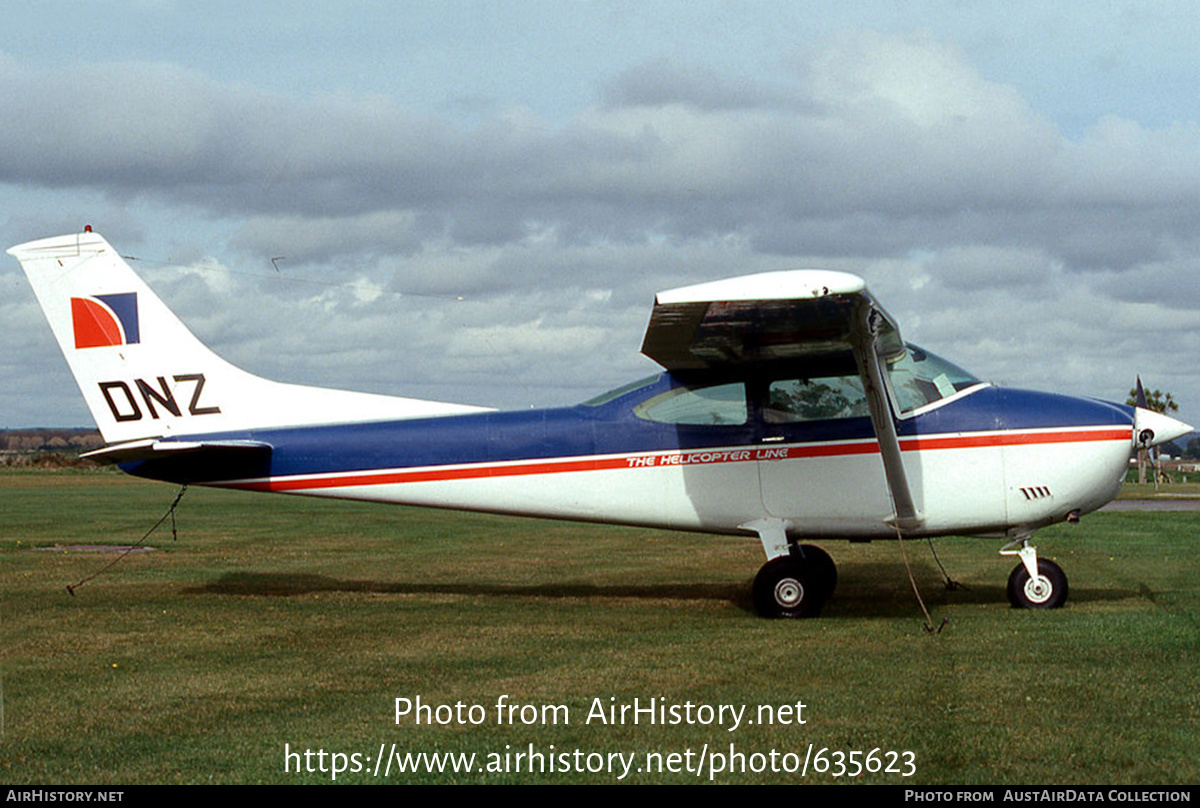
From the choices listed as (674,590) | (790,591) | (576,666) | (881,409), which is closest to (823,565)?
(790,591)

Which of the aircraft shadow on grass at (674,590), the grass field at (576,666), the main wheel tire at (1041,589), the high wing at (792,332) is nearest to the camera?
the grass field at (576,666)

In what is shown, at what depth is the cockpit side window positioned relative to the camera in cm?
1106

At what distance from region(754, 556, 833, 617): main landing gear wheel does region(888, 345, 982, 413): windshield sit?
1801mm

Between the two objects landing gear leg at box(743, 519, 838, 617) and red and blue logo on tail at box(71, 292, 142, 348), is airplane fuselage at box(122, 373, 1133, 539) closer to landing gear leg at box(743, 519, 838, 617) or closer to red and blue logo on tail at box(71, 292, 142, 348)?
landing gear leg at box(743, 519, 838, 617)

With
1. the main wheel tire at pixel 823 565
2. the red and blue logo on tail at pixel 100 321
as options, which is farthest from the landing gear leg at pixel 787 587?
the red and blue logo on tail at pixel 100 321

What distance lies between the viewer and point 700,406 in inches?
440

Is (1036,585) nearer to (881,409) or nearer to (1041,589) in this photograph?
(1041,589)

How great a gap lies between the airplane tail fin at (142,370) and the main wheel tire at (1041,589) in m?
5.61

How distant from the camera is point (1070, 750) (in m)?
5.69

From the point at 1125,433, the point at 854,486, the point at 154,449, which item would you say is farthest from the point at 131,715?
the point at 1125,433

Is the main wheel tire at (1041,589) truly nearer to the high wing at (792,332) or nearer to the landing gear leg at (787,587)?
the high wing at (792,332)

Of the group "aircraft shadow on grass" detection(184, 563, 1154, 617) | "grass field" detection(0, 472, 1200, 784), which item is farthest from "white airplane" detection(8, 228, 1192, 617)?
"grass field" detection(0, 472, 1200, 784)

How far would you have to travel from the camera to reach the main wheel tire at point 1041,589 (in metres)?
10.7

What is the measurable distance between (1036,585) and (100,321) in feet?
31.7
